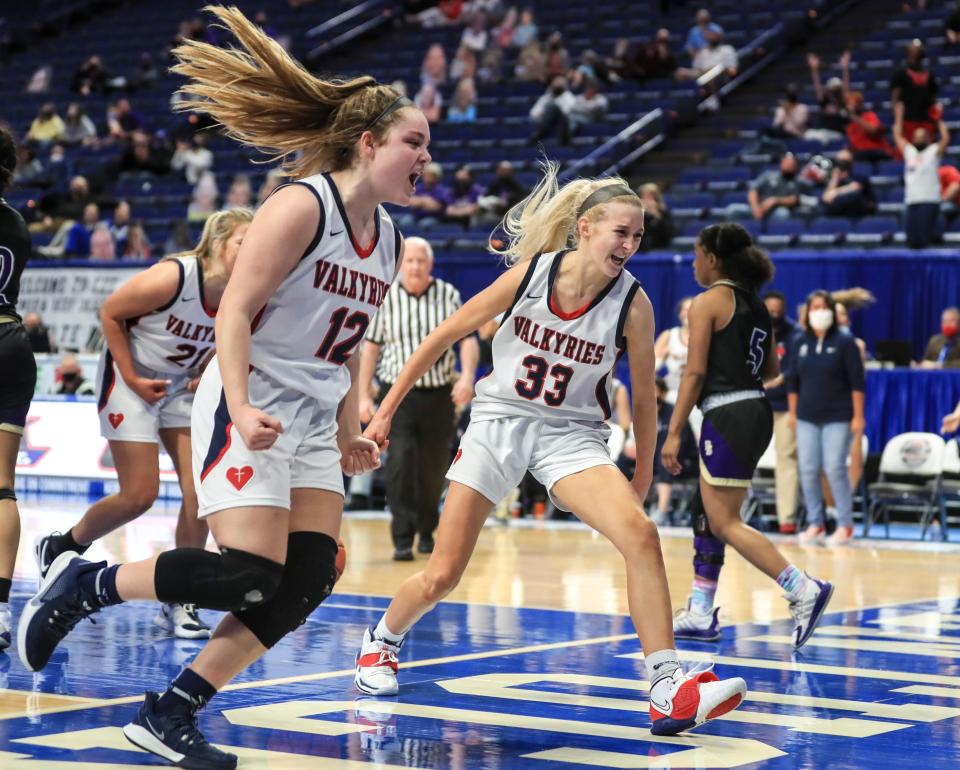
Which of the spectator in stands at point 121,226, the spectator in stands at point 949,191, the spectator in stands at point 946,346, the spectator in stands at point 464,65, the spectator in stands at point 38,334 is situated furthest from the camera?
the spectator in stands at point 464,65

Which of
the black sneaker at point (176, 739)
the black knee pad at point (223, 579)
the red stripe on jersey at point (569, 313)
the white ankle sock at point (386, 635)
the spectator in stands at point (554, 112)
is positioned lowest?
the black sneaker at point (176, 739)

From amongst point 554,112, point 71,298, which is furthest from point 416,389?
point 554,112

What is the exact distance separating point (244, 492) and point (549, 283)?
5.04 feet

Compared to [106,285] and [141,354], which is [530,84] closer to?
[106,285]

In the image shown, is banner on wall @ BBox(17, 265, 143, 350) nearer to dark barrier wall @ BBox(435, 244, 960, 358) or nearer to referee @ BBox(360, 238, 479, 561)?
dark barrier wall @ BBox(435, 244, 960, 358)

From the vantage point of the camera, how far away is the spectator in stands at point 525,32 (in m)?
21.3

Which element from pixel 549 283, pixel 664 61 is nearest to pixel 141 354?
Answer: pixel 549 283

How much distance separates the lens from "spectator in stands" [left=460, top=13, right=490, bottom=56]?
2177cm

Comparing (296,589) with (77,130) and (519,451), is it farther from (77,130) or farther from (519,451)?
(77,130)

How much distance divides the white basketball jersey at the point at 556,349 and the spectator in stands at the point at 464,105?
15400 mm

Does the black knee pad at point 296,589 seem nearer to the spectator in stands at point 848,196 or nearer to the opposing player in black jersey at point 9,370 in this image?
the opposing player in black jersey at point 9,370

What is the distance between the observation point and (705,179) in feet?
56.7

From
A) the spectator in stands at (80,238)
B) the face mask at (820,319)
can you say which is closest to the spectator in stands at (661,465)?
the face mask at (820,319)

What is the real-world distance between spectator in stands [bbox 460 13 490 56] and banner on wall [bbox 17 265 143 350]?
669cm
